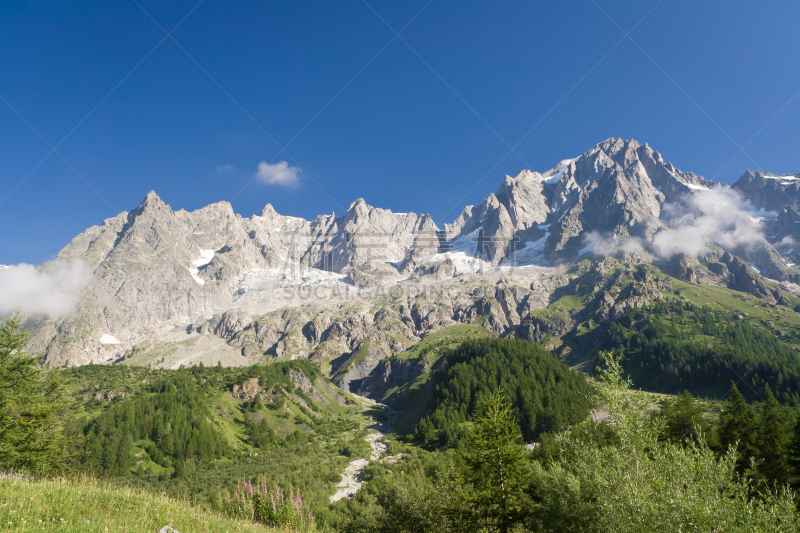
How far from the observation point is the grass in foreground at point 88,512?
10.4 metres

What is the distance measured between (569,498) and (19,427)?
52.6 metres

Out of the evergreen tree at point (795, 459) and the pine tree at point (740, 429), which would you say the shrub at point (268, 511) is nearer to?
the evergreen tree at point (795, 459)

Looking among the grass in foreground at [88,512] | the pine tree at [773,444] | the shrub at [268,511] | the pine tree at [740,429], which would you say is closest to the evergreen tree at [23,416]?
the shrub at [268,511]

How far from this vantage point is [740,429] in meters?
56.8

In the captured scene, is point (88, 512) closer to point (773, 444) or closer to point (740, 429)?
point (773, 444)

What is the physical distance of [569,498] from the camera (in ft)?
105

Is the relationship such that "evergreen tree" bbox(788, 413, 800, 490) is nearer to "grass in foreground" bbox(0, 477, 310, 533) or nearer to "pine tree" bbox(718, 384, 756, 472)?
"pine tree" bbox(718, 384, 756, 472)

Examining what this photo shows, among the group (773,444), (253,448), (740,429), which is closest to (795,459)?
(773,444)

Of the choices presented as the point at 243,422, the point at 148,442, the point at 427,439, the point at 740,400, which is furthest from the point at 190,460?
the point at 740,400

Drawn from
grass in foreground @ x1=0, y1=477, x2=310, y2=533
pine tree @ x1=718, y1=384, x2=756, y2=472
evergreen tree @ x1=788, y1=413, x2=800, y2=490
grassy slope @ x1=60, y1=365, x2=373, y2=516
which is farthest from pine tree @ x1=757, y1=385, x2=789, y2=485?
grassy slope @ x1=60, y1=365, x2=373, y2=516

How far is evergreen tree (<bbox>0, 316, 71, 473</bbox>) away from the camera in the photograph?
1299 inches

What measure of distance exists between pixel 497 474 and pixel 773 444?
50652 mm

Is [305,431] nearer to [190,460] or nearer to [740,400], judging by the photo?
[190,460]

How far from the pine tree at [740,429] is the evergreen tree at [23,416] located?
8936cm
